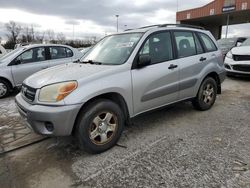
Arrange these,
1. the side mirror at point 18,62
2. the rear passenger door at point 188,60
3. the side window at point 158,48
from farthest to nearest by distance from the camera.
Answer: the side mirror at point 18,62 → the rear passenger door at point 188,60 → the side window at point 158,48

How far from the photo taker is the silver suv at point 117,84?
301 centimetres

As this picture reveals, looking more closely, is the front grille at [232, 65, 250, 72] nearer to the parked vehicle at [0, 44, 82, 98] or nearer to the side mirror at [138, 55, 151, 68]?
the side mirror at [138, 55, 151, 68]

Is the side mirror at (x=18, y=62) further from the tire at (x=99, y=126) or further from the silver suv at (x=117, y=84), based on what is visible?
the tire at (x=99, y=126)

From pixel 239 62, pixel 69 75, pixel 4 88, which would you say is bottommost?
pixel 4 88

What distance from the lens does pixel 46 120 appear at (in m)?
2.94

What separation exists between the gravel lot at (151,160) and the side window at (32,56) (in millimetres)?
4267

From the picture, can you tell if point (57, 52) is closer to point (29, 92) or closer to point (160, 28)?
point (160, 28)

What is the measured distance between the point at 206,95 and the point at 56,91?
331 centimetres

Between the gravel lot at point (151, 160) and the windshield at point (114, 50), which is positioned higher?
the windshield at point (114, 50)

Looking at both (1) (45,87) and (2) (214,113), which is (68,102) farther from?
(2) (214,113)

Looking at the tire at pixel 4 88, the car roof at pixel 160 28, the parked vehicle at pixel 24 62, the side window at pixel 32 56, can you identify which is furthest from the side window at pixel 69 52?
the car roof at pixel 160 28

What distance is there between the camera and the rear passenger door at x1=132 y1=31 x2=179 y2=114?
12.0 feet

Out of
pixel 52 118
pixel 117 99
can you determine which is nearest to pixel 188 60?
pixel 117 99

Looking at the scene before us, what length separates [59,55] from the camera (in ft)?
26.2
